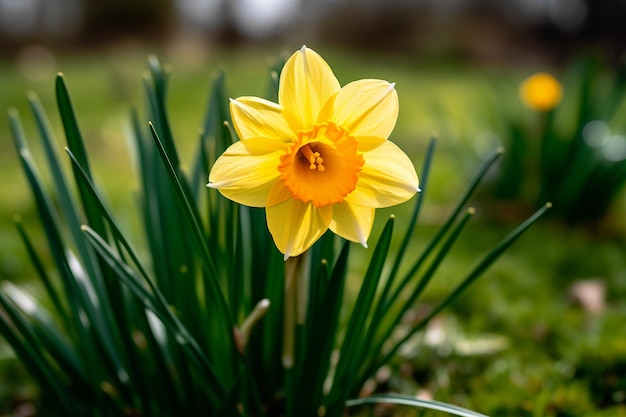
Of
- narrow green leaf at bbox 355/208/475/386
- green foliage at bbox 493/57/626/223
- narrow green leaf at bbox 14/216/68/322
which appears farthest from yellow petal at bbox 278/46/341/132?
green foliage at bbox 493/57/626/223

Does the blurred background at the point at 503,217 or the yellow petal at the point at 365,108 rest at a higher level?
the yellow petal at the point at 365,108

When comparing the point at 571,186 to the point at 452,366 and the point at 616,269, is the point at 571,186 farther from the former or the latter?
the point at 452,366

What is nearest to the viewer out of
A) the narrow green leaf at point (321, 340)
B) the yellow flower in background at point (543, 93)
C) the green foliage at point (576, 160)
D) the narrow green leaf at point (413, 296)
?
the narrow green leaf at point (321, 340)

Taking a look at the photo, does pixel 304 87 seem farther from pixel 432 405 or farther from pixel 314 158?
pixel 432 405

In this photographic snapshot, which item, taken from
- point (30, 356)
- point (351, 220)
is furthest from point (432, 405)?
point (30, 356)

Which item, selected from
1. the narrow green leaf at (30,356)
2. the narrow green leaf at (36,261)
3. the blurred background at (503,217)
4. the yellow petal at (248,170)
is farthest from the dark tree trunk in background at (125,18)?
the yellow petal at (248,170)

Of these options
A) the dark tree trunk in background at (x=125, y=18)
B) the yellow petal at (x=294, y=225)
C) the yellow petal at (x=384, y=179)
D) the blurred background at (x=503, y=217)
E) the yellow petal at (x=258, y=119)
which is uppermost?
the dark tree trunk in background at (x=125, y=18)

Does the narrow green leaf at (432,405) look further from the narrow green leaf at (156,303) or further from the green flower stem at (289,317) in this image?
the narrow green leaf at (156,303)
